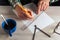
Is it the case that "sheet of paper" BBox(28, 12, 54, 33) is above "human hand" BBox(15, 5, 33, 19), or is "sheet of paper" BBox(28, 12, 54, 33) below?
below

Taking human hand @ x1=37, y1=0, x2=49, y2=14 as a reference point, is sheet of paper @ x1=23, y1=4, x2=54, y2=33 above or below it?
below

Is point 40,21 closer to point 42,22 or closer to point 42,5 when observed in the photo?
point 42,22

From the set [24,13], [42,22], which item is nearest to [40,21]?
[42,22]

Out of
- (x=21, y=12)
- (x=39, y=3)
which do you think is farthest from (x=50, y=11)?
(x=21, y=12)

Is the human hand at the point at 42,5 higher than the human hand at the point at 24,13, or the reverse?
the human hand at the point at 42,5

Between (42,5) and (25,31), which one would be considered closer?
(25,31)

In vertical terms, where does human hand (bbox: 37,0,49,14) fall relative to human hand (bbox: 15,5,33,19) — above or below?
above

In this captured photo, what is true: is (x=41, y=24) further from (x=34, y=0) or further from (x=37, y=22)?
(x=34, y=0)

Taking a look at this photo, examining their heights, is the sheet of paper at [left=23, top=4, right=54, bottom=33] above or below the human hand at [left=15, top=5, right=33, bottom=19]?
below

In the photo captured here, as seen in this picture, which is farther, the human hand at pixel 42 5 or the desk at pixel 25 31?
the human hand at pixel 42 5

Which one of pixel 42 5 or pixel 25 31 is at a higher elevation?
pixel 42 5

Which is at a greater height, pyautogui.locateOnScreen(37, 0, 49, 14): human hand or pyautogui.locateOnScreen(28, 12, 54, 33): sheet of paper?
pyautogui.locateOnScreen(37, 0, 49, 14): human hand

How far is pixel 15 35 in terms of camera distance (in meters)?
1.04

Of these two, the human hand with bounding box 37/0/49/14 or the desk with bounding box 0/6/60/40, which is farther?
the human hand with bounding box 37/0/49/14
